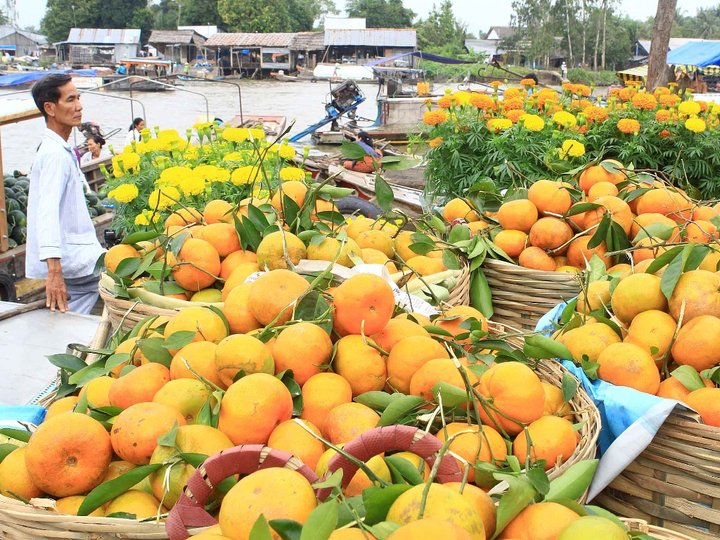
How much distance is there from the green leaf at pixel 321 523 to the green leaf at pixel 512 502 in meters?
0.27

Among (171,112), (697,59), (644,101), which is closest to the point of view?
(644,101)

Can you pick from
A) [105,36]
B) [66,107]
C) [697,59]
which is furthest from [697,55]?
[105,36]

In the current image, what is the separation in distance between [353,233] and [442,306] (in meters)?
0.54

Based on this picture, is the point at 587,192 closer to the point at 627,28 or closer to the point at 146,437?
the point at 146,437

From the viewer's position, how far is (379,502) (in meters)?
0.98

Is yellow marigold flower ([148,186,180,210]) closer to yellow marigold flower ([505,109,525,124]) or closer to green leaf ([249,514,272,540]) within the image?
green leaf ([249,514,272,540])

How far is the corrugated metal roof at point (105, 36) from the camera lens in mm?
67856

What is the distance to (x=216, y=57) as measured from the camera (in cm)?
6097

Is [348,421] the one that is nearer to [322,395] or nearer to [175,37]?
[322,395]

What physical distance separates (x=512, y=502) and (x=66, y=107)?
321 cm

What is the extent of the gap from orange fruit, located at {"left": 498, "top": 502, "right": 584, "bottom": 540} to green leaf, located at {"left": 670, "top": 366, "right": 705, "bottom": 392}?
2.29ft

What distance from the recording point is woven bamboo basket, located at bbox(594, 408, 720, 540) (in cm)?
142

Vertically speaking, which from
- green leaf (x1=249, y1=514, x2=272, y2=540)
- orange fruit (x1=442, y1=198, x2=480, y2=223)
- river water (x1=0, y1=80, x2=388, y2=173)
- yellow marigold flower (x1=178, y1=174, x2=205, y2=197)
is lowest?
green leaf (x1=249, y1=514, x2=272, y2=540)

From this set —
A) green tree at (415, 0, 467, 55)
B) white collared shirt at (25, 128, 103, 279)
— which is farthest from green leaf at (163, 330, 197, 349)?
green tree at (415, 0, 467, 55)
